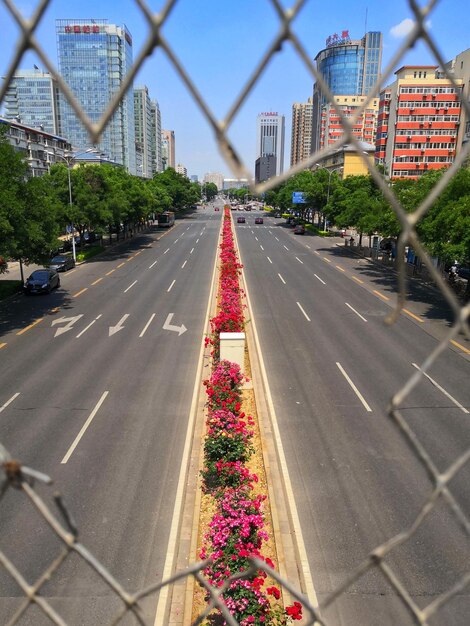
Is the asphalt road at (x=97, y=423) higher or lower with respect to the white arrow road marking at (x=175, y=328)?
lower

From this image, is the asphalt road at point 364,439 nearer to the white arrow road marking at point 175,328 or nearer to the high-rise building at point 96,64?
the white arrow road marking at point 175,328

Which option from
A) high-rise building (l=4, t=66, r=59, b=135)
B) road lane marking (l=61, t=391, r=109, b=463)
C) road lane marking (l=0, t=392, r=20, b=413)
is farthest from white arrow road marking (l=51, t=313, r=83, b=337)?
high-rise building (l=4, t=66, r=59, b=135)

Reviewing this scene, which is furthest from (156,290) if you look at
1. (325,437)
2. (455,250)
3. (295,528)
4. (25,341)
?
(295,528)

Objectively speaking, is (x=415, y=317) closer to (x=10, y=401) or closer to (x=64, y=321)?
(x=64, y=321)

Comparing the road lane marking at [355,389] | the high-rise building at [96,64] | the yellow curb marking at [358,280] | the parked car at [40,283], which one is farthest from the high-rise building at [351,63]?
the road lane marking at [355,389]

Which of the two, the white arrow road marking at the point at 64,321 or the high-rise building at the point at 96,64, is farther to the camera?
the high-rise building at the point at 96,64

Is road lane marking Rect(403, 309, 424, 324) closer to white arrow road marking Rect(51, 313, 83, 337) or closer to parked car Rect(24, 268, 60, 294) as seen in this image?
white arrow road marking Rect(51, 313, 83, 337)
